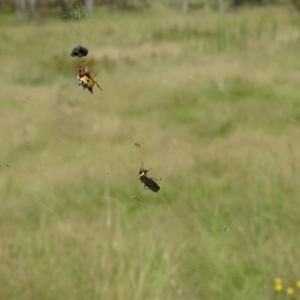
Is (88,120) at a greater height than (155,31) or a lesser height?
greater

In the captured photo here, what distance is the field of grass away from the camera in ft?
5.21

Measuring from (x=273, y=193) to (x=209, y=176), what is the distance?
2.49ft

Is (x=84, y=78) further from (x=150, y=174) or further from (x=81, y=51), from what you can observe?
(x=150, y=174)

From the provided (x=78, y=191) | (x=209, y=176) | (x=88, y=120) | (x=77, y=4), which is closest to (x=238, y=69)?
(x=88, y=120)

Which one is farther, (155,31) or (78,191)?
(155,31)

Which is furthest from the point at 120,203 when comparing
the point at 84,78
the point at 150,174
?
the point at 84,78

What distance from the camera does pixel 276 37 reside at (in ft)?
31.5

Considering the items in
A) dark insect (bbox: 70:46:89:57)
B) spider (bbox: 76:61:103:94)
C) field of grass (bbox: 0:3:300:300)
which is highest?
dark insect (bbox: 70:46:89:57)

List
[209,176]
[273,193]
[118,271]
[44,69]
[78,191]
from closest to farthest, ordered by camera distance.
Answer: [118,271]
[273,193]
[78,191]
[209,176]
[44,69]

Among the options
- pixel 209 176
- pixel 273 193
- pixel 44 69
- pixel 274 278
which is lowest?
pixel 44 69

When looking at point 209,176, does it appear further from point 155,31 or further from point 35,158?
point 155,31

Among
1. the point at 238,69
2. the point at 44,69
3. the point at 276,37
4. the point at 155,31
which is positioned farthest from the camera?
the point at 155,31

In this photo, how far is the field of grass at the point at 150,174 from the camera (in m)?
1.59

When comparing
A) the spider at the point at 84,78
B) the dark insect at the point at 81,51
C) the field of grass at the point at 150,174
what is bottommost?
the field of grass at the point at 150,174
